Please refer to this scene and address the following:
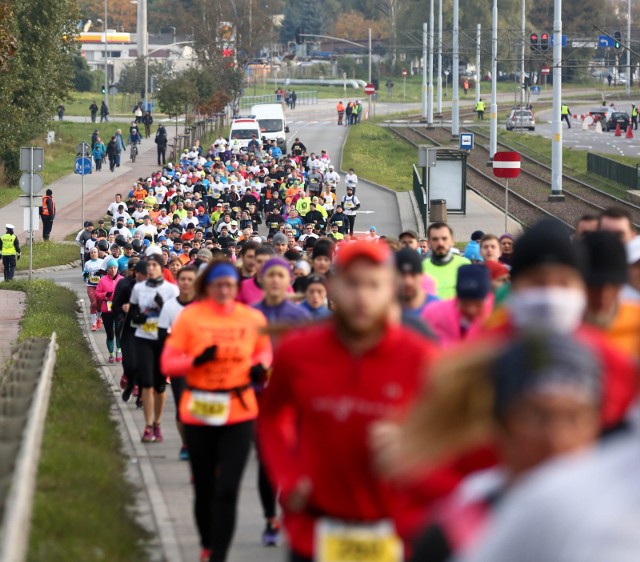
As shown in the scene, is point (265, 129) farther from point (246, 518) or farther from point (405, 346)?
point (405, 346)

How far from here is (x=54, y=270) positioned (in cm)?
4103

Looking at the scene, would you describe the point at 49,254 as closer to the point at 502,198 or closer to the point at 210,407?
the point at 502,198

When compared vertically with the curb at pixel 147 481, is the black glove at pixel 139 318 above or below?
above

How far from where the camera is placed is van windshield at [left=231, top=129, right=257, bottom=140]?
215 ft

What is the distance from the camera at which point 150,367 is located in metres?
14.3

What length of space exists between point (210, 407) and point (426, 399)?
19.7ft

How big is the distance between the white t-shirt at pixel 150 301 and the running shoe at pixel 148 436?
2.65ft

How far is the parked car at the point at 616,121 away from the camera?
95.4 metres

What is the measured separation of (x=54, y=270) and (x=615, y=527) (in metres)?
39.1

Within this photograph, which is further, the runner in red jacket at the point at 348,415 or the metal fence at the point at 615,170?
the metal fence at the point at 615,170

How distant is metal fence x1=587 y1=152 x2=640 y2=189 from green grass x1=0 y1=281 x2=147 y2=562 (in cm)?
3815

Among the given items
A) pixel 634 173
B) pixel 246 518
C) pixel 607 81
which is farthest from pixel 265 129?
pixel 607 81

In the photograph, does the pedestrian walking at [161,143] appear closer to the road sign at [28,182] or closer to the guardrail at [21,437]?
the road sign at [28,182]

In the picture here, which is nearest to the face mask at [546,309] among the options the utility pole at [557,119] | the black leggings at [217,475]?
the black leggings at [217,475]
